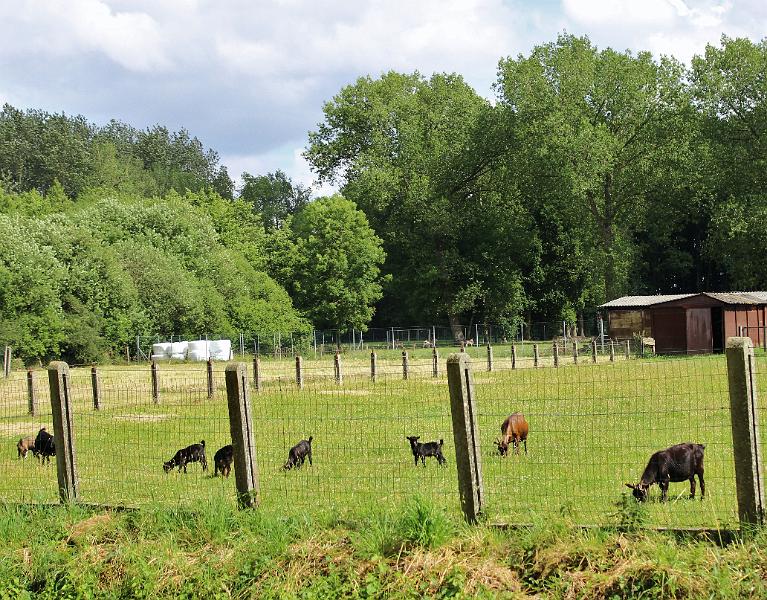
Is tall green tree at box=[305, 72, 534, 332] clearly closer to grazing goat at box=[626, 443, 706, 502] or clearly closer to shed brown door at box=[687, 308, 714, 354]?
shed brown door at box=[687, 308, 714, 354]

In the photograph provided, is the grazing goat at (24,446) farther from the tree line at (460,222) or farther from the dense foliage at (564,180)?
the dense foliage at (564,180)

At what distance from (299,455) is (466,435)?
5.84 m

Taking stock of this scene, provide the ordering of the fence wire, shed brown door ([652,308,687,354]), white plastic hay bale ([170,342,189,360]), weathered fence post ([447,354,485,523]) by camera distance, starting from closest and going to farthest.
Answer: weathered fence post ([447,354,485,523]), the fence wire, shed brown door ([652,308,687,354]), white plastic hay bale ([170,342,189,360])

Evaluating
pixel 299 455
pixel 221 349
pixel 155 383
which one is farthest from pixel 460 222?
pixel 299 455

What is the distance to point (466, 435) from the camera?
7465mm

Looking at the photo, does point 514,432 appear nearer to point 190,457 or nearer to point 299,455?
point 299,455

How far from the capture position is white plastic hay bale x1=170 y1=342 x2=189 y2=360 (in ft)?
173

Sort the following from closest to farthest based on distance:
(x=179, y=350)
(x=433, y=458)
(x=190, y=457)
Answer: (x=190, y=457) < (x=433, y=458) < (x=179, y=350)

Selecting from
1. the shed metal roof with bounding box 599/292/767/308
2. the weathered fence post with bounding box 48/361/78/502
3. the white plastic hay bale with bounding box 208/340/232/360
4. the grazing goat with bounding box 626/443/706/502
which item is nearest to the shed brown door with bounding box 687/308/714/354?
the shed metal roof with bounding box 599/292/767/308

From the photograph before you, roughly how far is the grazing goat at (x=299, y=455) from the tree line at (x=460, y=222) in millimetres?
37379

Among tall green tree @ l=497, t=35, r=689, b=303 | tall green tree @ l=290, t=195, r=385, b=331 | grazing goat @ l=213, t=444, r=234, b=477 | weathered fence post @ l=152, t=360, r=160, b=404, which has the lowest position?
grazing goat @ l=213, t=444, r=234, b=477

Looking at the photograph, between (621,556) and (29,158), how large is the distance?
110 m

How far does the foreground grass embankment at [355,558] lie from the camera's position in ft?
21.2

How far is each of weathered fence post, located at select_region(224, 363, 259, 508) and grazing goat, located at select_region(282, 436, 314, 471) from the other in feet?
13.4
